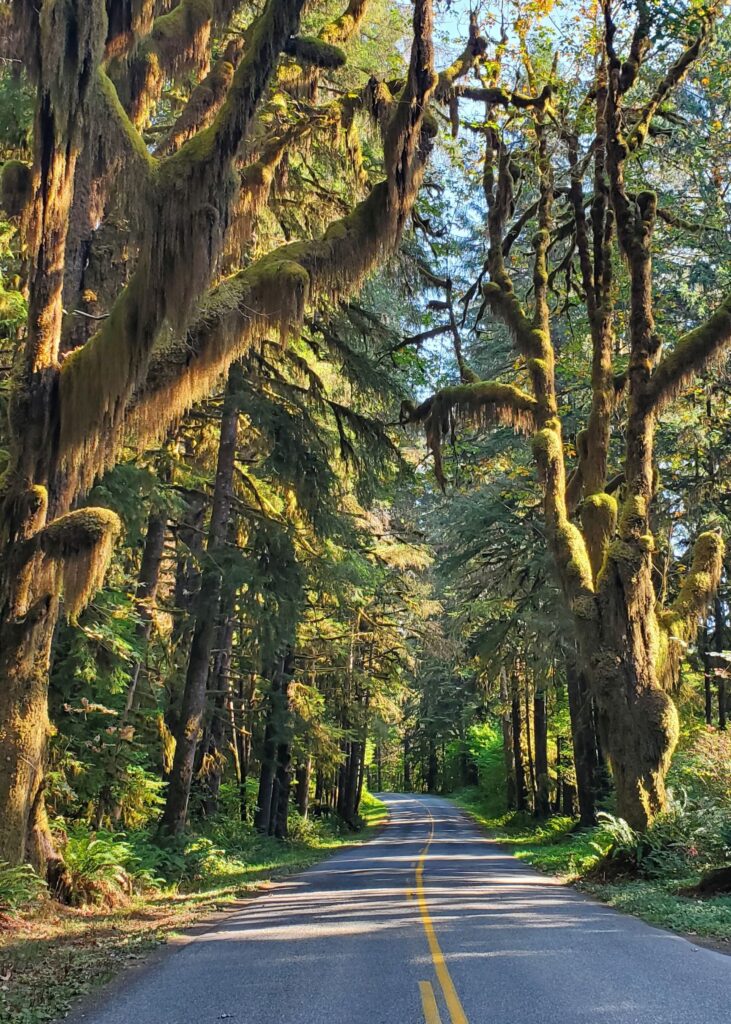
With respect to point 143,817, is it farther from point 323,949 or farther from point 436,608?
point 436,608

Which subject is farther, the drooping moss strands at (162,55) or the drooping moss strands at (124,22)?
the drooping moss strands at (162,55)

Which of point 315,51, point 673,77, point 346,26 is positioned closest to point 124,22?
point 315,51

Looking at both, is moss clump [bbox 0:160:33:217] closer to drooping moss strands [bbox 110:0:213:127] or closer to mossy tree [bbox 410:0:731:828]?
drooping moss strands [bbox 110:0:213:127]

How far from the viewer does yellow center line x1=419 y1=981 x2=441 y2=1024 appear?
491cm

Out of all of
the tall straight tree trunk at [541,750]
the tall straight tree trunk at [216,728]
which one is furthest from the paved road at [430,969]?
the tall straight tree trunk at [541,750]

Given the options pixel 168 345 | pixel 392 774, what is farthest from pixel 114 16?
pixel 392 774

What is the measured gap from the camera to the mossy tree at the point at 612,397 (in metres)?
12.0

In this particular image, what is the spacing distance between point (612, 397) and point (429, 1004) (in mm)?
11057

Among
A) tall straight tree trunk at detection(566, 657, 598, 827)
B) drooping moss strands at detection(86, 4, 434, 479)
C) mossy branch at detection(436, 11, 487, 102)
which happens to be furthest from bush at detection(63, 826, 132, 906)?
tall straight tree trunk at detection(566, 657, 598, 827)

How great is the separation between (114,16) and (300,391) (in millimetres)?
6117

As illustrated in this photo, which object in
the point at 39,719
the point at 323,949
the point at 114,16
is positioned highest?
the point at 114,16

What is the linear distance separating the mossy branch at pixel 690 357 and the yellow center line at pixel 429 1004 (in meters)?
9.86

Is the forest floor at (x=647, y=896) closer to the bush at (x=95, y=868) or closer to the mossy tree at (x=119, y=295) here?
the bush at (x=95, y=868)

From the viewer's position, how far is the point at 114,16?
928 cm
